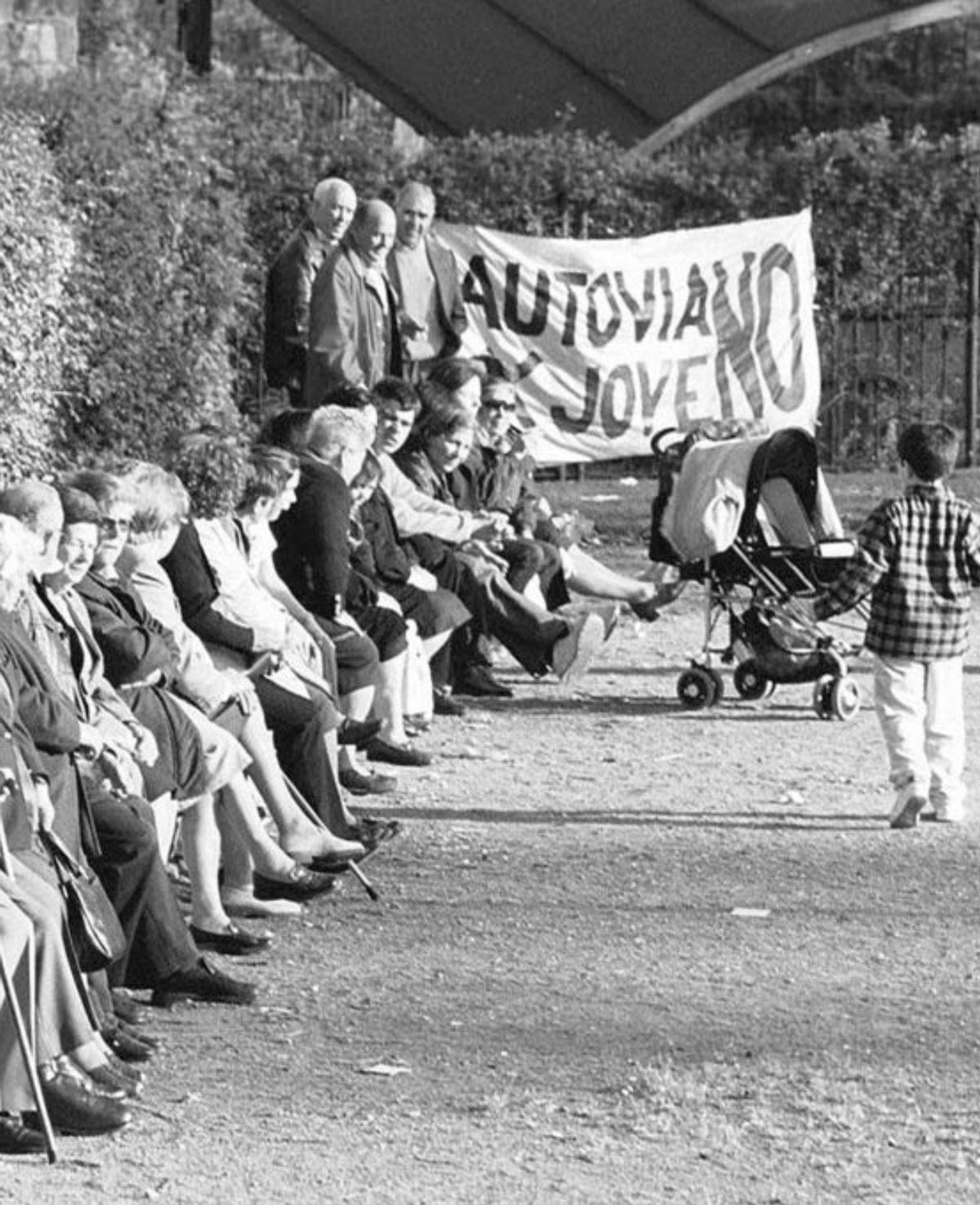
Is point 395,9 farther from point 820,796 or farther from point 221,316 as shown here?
point 820,796

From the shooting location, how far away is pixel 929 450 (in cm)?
1034

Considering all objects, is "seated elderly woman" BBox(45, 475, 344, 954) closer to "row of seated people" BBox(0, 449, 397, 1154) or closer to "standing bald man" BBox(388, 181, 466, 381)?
"row of seated people" BBox(0, 449, 397, 1154)

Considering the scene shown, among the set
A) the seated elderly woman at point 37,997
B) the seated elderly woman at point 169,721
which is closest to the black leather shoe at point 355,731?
the seated elderly woman at point 169,721

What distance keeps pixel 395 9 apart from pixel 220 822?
19.3 m

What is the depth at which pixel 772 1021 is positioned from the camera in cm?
774

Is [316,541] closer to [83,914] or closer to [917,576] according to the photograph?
[917,576]

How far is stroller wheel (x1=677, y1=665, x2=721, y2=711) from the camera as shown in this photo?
1272cm

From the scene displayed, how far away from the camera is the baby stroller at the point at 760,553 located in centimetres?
1256

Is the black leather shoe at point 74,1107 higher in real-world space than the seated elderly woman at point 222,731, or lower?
lower

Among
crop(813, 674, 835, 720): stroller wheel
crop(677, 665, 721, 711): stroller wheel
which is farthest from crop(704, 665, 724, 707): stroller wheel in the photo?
crop(813, 674, 835, 720): stroller wheel

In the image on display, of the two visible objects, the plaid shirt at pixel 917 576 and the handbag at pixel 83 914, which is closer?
the handbag at pixel 83 914

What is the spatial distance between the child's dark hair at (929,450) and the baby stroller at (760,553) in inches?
81.7

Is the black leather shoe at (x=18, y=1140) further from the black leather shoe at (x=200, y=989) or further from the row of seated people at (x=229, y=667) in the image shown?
the black leather shoe at (x=200, y=989)

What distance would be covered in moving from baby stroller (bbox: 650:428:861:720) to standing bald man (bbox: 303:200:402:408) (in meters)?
2.62
